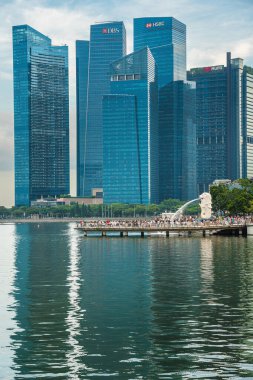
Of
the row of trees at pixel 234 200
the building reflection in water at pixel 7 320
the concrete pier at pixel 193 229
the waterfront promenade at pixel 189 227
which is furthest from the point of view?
the row of trees at pixel 234 200

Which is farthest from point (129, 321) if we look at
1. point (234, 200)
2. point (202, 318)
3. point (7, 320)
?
point (234, 200)

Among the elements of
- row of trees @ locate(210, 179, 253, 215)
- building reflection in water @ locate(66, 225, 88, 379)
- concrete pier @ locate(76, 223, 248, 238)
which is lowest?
building reflection in water @ locate(66, 225, 88, 379)

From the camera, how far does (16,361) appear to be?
3809 cm

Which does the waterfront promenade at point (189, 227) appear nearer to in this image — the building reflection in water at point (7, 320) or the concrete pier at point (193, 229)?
the concrete pier at point (193, 229)

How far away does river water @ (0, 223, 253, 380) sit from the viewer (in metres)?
36.7

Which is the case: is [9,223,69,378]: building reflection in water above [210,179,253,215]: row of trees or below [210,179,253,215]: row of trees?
below

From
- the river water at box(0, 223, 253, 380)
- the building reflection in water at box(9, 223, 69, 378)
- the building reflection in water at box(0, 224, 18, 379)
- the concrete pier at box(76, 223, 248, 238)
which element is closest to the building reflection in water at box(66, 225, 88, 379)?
the river water at box(0, 223, 253, 380)

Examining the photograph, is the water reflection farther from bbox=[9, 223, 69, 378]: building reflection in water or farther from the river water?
bbox=[9, 223, 69, 378]: building reflection in water

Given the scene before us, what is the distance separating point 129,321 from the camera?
4822cm

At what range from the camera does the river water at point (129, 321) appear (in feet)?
120

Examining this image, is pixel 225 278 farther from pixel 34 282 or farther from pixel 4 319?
pixel 4 319

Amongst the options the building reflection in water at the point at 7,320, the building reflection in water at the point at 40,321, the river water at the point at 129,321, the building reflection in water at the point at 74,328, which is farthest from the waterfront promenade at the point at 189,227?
the building reflection in water at the point at 74,328

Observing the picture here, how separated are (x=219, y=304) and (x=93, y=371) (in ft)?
65.9

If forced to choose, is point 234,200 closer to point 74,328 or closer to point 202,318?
point 202,318
